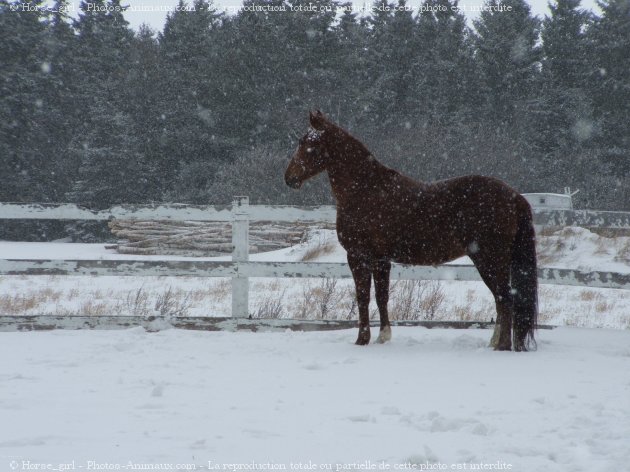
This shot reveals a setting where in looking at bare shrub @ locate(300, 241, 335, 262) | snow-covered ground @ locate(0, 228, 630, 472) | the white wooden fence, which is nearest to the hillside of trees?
bare shrub @ locate(300, 241, 335, 262)

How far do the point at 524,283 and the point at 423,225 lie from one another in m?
0.91

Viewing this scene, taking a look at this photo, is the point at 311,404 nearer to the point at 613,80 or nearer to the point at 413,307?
the point at 413,307

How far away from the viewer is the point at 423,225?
5219 millimetres

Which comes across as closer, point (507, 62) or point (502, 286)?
point (502, 286)

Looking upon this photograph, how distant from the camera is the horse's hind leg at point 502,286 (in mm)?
5070

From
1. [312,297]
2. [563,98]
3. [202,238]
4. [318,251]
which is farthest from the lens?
[563,98]

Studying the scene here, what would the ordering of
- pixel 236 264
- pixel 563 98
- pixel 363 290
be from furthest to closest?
pixel 563 98 < pixel 236 264 < pixel 363 290

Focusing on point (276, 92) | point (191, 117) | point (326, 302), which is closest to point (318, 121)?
point (326, 302)

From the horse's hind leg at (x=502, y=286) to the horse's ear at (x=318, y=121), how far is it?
5.62ft

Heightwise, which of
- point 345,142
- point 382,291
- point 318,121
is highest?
point 318,121

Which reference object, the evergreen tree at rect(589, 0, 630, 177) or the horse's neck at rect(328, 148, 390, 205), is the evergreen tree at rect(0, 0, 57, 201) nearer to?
the horse's neck at rect(328, 148, 390, 205)

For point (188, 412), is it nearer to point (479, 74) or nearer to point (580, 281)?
point (580, 281)

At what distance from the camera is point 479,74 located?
34.2 m

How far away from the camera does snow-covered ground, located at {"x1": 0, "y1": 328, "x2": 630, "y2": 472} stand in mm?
2656
